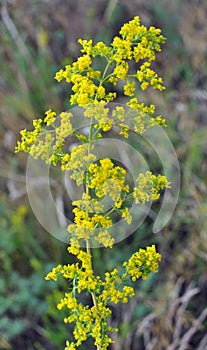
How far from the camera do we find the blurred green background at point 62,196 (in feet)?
9.87

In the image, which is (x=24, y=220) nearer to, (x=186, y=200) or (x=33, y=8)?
(x=186, y=200)

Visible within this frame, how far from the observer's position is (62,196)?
370cm

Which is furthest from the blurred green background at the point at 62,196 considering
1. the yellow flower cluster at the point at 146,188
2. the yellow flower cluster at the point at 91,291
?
the yellow flower cluster at the point at 146,188

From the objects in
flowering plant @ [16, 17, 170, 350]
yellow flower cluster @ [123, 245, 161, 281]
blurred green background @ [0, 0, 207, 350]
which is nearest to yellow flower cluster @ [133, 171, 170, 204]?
flowering plant @ [16, 17, 170, 350]

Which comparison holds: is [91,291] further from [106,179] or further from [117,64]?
[117,64]

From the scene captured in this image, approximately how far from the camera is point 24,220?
375 cm

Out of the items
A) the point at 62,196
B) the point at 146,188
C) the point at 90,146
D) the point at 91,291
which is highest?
the point at 62,196

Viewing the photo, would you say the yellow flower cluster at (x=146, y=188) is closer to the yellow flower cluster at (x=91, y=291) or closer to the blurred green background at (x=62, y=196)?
the yellow flower cluster at (x=91, y=291)

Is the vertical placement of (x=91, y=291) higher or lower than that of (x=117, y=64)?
lower

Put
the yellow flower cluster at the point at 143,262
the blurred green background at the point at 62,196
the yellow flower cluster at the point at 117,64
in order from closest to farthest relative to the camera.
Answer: the yellow flower cluster at the point at 117,64 < the yellow flower cluster at the point at 143,262 < the blurred green background at the point at 62,196

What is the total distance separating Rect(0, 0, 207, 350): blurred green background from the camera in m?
3.01

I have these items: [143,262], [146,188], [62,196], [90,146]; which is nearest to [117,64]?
[90,146]

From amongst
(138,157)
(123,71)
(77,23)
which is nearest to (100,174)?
(123,71)

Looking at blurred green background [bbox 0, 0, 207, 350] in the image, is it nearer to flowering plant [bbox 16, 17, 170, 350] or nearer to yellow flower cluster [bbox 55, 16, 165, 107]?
flowering plant [bbox 16, 17, 170, 350]
